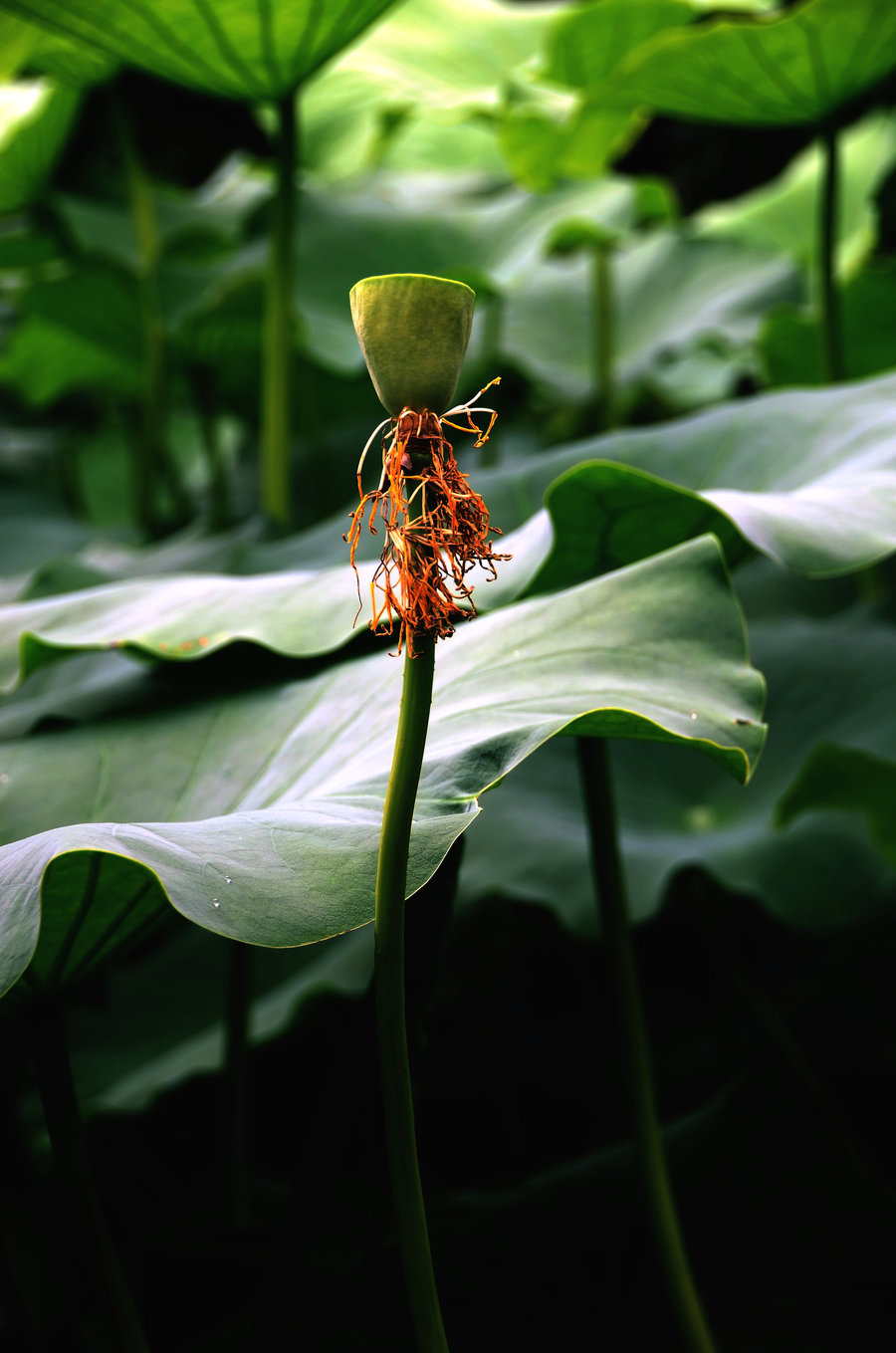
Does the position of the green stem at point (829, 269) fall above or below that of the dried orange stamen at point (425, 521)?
below

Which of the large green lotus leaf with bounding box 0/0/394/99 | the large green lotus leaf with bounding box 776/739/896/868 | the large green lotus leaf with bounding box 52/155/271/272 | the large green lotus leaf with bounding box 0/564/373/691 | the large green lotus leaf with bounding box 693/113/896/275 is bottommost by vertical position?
the large green lotus leaf with bounding box 776/739/896/868

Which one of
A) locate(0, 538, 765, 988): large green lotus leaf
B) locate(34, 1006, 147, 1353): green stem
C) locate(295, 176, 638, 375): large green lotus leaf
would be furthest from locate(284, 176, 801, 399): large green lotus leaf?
locate(34, 1006, 147, 1353): green stem

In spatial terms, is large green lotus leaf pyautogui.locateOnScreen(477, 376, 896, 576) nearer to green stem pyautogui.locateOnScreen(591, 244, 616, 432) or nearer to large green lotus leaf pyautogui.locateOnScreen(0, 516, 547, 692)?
large green lotus leaf pyautogui.locateOnScreen(0, 516, 547, 692)

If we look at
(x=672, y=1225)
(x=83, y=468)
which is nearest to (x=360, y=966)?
(x=672, y=1225)

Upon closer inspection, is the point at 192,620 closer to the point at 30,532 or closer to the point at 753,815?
the point at 753,815

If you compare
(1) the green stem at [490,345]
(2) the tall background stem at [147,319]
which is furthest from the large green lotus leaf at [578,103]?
(2) the tall background stem at [147,319]

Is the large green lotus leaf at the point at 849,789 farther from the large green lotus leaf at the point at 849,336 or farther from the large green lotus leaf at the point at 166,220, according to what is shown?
the large green lotus leaf at the point at 166,220
